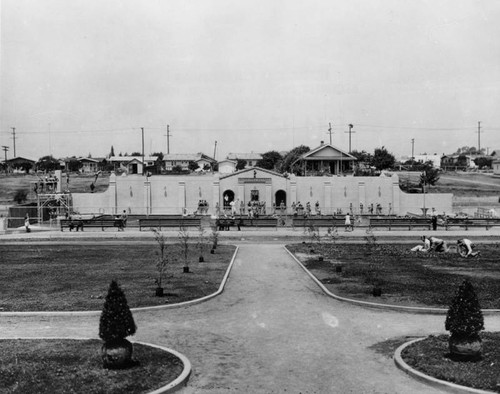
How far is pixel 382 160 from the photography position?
95562 mm

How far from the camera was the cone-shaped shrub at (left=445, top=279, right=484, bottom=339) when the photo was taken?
11.0m

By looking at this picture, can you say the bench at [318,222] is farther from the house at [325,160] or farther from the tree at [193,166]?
the tree at [193,166]

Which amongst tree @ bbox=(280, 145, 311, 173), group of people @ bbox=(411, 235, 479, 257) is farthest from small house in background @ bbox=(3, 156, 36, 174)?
group of people @ bbox=(411, 235, 479, 257)

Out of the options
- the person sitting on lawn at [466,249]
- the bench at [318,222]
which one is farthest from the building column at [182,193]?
the person sitting on lawn at [466,249]

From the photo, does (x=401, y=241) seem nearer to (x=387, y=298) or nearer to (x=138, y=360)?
(x=387, y=298)

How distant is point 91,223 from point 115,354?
104ft

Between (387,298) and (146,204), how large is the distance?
42576 mm

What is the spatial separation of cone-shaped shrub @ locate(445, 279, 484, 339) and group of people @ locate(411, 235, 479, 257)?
16459 mm

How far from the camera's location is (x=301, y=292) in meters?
18.5

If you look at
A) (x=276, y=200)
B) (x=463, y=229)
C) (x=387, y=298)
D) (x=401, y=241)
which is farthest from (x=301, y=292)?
(x=276, y=200)

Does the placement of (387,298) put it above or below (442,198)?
below

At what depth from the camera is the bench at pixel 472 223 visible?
40.0 m

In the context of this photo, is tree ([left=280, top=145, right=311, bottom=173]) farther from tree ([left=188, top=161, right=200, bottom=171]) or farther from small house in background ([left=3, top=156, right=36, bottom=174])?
small house in background ([left=3, top=156, right=36, bottom=174])

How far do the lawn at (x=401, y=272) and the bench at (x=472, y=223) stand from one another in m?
8.55
